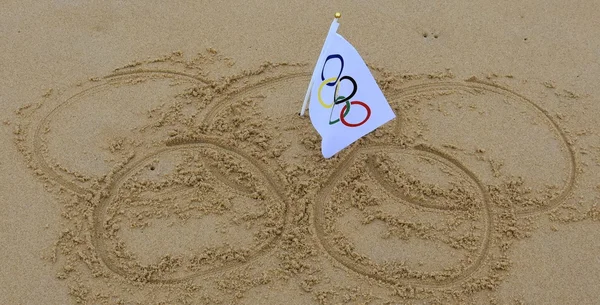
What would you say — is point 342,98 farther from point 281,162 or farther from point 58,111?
point 58,111

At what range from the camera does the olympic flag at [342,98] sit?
9.67ft

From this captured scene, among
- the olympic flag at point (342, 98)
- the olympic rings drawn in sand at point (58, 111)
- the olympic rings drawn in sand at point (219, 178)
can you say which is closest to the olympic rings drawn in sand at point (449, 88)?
the olympic rings drawn in sand at point (219, 178)

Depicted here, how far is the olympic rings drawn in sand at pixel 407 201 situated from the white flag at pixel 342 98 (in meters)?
0.22

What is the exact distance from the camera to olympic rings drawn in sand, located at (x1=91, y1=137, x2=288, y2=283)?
295 centimetres

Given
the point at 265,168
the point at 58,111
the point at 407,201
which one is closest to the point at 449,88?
the point at 407,201

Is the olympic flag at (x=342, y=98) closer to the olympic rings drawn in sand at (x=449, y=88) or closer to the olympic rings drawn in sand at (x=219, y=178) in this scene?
the olympic rings drawn in sand at (x=219, y=178)

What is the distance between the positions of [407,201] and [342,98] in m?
0.73

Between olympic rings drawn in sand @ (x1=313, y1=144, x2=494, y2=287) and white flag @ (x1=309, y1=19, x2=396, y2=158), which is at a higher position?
white flag @ (x1=309, y1=19, x2=396, y2=158)

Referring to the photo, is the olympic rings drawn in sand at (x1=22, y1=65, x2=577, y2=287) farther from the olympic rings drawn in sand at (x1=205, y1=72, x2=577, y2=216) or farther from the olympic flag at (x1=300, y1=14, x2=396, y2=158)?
the olympic flag at (x1=300, y1=14, x2=396, y2=158)

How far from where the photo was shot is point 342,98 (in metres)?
3.04

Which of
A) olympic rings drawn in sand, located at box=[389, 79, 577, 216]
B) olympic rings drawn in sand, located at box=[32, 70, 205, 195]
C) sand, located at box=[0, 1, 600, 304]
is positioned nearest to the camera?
sand, located at box=[0, 1, 600, 304]

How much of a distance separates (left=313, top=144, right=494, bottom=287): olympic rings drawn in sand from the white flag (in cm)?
22

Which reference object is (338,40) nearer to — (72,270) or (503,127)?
(503,127)

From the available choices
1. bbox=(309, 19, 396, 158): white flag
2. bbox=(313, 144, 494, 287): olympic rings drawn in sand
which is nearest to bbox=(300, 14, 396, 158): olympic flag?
bbox=(309, 19, 396, 158): white flag
